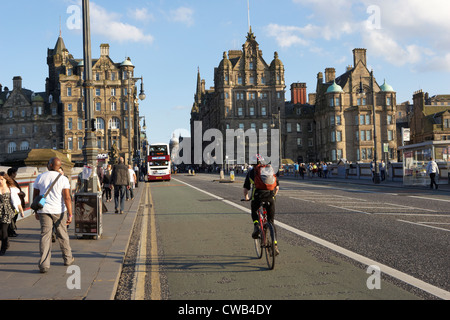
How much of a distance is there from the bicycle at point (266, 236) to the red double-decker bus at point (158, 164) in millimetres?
43444

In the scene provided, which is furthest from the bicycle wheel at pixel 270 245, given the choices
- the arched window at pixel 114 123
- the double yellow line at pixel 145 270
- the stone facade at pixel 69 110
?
the arched window at pixel 114 123

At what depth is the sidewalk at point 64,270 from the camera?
17.7ft

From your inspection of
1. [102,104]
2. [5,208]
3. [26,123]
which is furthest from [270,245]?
Result: [26,123]

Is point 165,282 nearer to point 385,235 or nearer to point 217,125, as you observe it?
point 385,235

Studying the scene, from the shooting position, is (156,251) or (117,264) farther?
(156,251)

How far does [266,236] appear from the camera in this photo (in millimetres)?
6957

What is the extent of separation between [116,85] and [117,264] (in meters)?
89.6

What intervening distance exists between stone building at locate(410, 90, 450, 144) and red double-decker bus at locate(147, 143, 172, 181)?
4902 centimetres

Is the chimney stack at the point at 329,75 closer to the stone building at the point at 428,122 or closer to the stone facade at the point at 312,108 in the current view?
the stone facade at the point at 312,108

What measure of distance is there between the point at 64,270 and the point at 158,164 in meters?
44.3

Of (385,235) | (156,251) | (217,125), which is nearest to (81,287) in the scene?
(156,251)

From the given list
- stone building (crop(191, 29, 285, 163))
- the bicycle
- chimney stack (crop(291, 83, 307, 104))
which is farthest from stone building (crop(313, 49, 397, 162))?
the bicycle

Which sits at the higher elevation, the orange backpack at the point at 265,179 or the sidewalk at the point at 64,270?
the orange backpack at the point at 265,179

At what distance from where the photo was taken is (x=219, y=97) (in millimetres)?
93875
